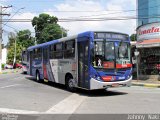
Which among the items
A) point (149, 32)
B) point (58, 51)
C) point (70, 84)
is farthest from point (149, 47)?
point (70, 84)

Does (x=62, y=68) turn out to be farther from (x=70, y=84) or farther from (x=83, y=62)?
(x=83, y=62)

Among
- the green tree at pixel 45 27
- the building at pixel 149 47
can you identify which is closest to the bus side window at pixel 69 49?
the building at pixel 149 47

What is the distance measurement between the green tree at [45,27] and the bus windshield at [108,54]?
223 feet

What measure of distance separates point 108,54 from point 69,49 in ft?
→ 10.6

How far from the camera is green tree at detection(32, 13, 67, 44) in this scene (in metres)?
84.4

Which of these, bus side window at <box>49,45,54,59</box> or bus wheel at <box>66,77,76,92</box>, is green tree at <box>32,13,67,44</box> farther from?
bus wheel at <box>66,77,76,92</box>

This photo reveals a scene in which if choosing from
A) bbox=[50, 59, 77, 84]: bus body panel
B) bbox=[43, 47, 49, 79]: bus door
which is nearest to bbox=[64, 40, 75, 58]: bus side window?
bbox=[50, 59, 77, 84]: bus body panel

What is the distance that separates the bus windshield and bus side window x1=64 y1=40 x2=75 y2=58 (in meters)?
2.27

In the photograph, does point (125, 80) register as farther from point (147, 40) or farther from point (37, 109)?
point (147, 40)

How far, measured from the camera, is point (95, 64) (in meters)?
16.1

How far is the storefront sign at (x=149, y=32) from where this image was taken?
27.0 meters

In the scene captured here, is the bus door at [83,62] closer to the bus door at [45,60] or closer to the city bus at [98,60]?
the city bus at [98,60]

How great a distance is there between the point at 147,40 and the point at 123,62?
11.8m

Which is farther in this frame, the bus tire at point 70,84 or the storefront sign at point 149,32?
the storefront sign at point 149,32
